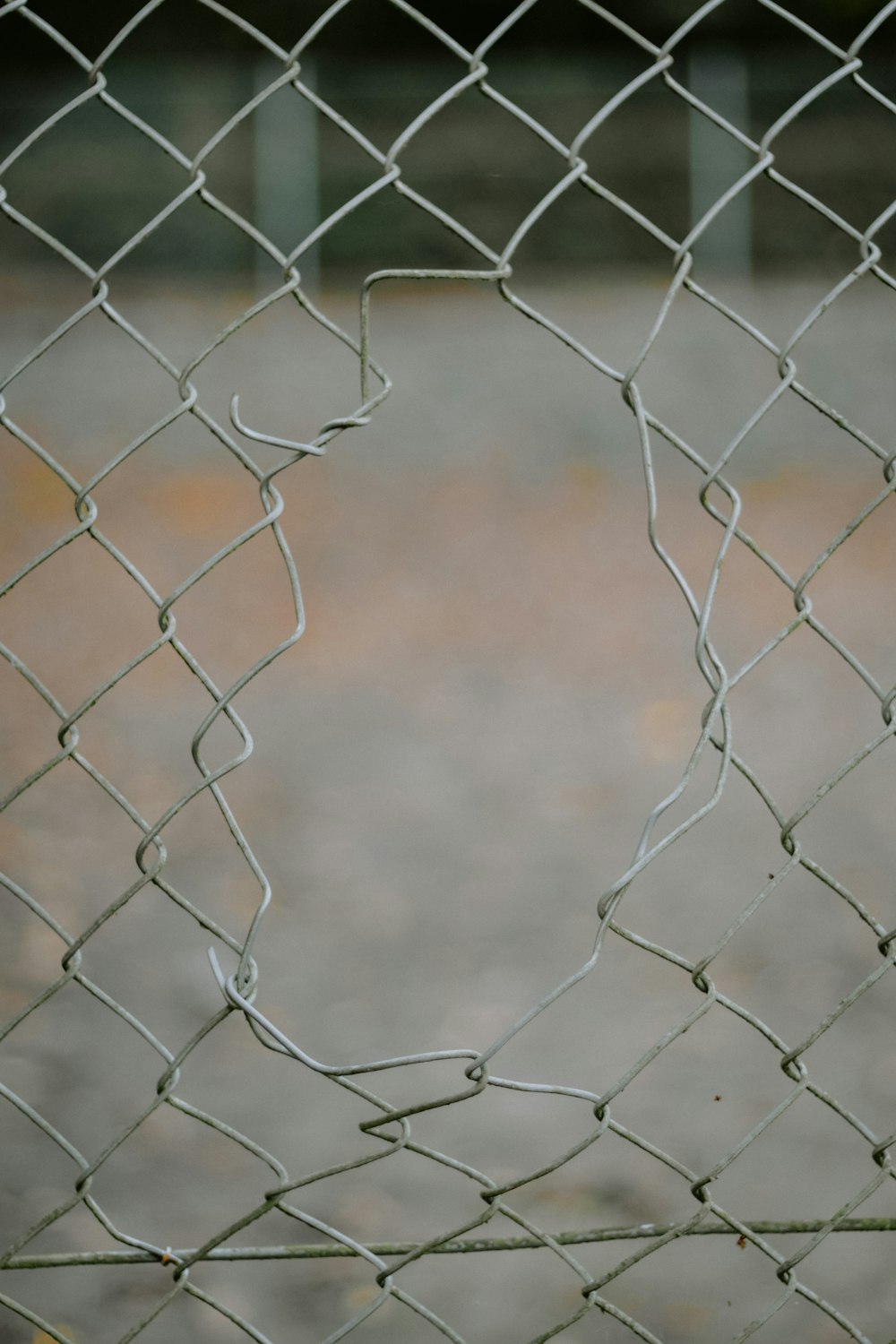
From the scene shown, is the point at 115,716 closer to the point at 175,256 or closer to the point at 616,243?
the point at 175,256

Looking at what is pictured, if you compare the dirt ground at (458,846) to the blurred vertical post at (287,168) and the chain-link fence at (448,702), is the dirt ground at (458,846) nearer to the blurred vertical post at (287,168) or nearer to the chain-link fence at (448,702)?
the chain-link fence at (448,702)

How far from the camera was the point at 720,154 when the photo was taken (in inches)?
207

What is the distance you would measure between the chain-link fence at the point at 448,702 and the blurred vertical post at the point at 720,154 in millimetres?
24

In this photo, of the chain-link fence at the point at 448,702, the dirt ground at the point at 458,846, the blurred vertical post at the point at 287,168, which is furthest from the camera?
the blurred vertical post at the point at 287,168

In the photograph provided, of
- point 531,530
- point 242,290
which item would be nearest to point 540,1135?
point 531,530

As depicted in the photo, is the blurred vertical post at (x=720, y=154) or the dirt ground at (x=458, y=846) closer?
the dirt ground at (x=458, y=846)

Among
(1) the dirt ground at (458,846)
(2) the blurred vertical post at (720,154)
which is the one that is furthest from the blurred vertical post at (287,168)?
(2) the blurred vertical post at (720,154)

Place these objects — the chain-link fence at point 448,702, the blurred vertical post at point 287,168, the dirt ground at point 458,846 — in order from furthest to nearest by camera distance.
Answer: the blurred vertical post at point 287,168, the dirt ground at point 458,846, the chain-link fence at point 448,702

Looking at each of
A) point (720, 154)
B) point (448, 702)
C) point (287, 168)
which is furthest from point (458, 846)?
point (720, 154)

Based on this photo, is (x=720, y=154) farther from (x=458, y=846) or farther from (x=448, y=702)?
(x=458, y=846)

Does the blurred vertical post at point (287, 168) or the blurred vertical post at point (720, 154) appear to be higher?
the blurred vertical post at point (720, 154)

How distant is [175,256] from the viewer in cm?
519

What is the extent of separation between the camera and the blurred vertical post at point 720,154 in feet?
17.1

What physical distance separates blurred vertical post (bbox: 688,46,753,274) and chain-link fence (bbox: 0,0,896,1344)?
0.02 metres
